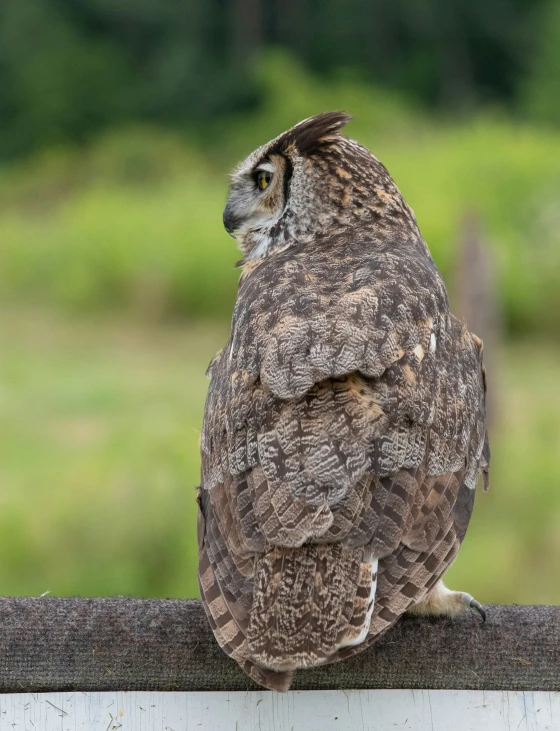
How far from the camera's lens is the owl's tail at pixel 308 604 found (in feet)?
7.90

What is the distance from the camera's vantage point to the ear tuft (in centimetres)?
352

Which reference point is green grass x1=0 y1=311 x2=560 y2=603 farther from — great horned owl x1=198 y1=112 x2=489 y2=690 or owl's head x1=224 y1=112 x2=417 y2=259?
great horned owl x1=198 y1=112 x2=489 y2=690

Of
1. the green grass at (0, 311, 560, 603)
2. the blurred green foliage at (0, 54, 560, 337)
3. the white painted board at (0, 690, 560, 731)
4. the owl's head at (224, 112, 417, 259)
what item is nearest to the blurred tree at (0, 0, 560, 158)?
the blurred green foliage at (0, 54, 560, 337)

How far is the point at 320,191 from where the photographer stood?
11.4ft

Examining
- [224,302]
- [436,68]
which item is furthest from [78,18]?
[224,302]

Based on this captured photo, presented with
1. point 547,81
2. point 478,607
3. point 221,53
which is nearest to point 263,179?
point 478,607

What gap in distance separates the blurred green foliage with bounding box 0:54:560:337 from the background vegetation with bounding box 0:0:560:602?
0.05 m

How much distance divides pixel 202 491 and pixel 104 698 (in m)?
0.54

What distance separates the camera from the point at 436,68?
31.9 meters

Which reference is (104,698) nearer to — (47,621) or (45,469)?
(47,621)

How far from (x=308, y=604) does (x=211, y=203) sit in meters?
20.5

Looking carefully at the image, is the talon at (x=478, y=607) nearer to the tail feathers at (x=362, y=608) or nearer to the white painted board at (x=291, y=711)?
the white painted board at (x=291, y=711)

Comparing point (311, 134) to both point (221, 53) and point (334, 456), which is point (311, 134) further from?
point (221, 53)

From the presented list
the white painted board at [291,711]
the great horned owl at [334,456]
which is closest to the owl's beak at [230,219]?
the great horned owl at [334,456]
